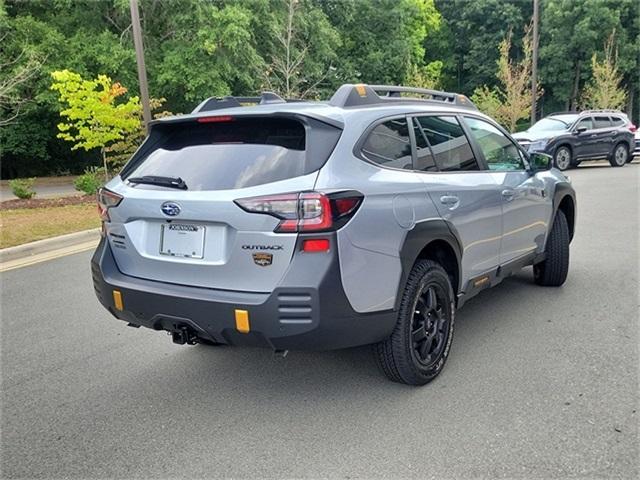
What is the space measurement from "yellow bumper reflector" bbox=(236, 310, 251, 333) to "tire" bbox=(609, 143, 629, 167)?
20.5 metres

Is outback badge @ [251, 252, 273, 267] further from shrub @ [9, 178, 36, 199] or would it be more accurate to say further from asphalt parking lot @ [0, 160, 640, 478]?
shrub @ [9, 178, 36, 199]

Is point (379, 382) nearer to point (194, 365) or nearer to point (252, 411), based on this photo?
point (252, 411)

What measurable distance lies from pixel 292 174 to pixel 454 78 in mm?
52482

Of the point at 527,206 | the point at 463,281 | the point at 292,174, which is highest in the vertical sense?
the point at 292,174

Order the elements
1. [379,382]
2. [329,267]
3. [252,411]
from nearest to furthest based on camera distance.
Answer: [329,267]
[252,411]
[379,382]

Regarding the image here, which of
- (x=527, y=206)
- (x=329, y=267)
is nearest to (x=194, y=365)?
(x=329, y=267)

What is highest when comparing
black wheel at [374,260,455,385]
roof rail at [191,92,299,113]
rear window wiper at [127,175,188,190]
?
roof rail at [191,92,299,113]

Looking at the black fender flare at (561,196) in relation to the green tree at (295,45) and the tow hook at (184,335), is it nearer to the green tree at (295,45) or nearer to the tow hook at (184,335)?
the tow hook at (184,335)

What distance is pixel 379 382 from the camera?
3.46m

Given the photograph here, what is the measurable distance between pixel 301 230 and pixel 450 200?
4.30ft

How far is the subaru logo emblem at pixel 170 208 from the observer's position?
2.97 m

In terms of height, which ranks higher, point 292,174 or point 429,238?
point 292,174

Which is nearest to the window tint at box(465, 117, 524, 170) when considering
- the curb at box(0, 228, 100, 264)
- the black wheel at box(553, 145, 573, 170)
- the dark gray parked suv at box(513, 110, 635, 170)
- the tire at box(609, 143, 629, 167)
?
the curb at box(0, 228, 100, 264)

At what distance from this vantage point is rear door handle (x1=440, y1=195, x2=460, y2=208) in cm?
349
